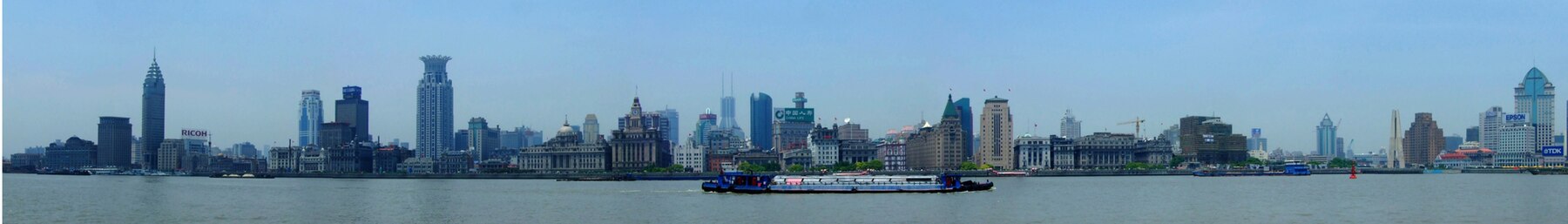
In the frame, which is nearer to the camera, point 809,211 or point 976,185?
point 809,211

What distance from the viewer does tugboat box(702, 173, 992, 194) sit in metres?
107

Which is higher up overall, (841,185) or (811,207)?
(841,185)

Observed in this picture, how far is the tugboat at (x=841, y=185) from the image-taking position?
353 ft

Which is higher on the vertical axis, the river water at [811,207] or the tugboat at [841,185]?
the tugboat at [841,185]

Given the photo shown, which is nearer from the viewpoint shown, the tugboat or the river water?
the river water

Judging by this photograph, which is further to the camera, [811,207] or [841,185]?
[841,185]

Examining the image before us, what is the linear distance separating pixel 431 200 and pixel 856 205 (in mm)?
33393

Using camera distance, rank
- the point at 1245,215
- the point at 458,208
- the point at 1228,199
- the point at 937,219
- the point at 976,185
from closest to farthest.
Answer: the point at 937,219, the point at 1245,215, the point at 458,208, the point at 1228,199, the point at 976,185

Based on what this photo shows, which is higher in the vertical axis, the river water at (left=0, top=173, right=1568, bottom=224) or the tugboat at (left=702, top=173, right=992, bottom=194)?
the tugboat at (left=702, top=173, right=992, bottom=194)

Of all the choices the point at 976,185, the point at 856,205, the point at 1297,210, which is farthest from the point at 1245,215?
the point at 976,185

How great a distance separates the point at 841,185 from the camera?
10838 centimetres

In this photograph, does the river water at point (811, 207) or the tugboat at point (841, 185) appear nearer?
the river water at point (811, 207)

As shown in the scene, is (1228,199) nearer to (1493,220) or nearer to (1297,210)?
(1297,210)

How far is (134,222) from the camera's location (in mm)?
72875
